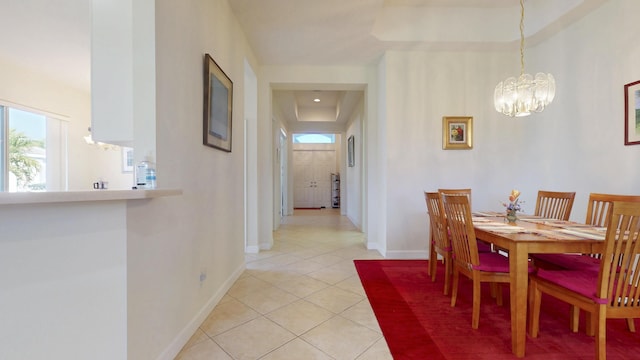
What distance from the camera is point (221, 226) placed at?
7.84ft

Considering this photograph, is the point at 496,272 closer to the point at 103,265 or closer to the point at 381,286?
the point at 381,286

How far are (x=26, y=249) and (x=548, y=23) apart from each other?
4724mm

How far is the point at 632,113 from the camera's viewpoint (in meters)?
2.43

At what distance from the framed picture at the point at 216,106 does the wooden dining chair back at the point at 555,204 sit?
3.19m

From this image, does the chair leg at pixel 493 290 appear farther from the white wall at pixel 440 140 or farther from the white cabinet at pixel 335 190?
the white cabinet at pixel 335 190

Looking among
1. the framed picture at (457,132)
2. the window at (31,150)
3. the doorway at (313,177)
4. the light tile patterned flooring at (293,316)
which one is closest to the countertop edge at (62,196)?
the light tile patterned flooring at (293,316)

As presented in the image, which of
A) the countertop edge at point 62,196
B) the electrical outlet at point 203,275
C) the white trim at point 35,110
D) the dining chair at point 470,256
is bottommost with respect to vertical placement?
the electrical outlet at point 203,275

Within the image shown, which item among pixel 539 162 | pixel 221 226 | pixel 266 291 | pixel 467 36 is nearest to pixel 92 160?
pixel 221 226

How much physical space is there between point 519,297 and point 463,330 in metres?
0.48

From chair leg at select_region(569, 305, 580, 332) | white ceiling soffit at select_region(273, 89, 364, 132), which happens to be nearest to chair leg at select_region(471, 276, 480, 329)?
chair leg at select_region(569, 305, 580, 332)

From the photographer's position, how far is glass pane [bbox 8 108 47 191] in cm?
387

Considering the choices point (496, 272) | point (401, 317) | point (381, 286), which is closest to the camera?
point (496, 272)

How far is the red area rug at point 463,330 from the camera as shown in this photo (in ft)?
5.28

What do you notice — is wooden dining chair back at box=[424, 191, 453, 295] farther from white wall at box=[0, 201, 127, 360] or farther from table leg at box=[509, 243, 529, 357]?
white wall at box=[0, 201, 127, 360]
